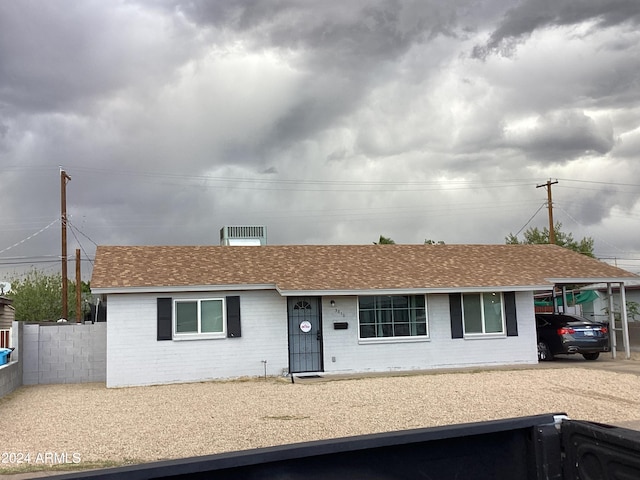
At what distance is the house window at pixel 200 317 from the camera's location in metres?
16.7

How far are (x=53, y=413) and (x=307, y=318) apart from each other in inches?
306

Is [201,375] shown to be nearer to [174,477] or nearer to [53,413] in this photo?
[53,413]

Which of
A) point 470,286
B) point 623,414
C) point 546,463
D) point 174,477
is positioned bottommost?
point 623,414

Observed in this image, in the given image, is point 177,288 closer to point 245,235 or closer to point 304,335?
point 304,335

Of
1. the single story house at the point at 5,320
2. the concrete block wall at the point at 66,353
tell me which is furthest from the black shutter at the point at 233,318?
the single story house at the point at 5,320

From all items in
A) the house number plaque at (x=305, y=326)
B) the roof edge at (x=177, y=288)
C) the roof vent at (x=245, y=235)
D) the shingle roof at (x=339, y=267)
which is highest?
the roof vent at (x=245, y=235)

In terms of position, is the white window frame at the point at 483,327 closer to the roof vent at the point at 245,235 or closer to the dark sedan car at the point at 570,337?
the dark sedan car at the point at 570,337

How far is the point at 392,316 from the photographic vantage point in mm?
18234

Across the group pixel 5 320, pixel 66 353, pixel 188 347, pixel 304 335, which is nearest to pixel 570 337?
pixel 304 335

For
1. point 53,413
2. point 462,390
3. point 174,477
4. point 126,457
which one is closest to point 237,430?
point 126,457

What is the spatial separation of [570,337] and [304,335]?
829 cm

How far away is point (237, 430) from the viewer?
9438 mm

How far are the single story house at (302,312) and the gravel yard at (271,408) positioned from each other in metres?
1.12

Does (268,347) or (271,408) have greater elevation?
(268,347)
